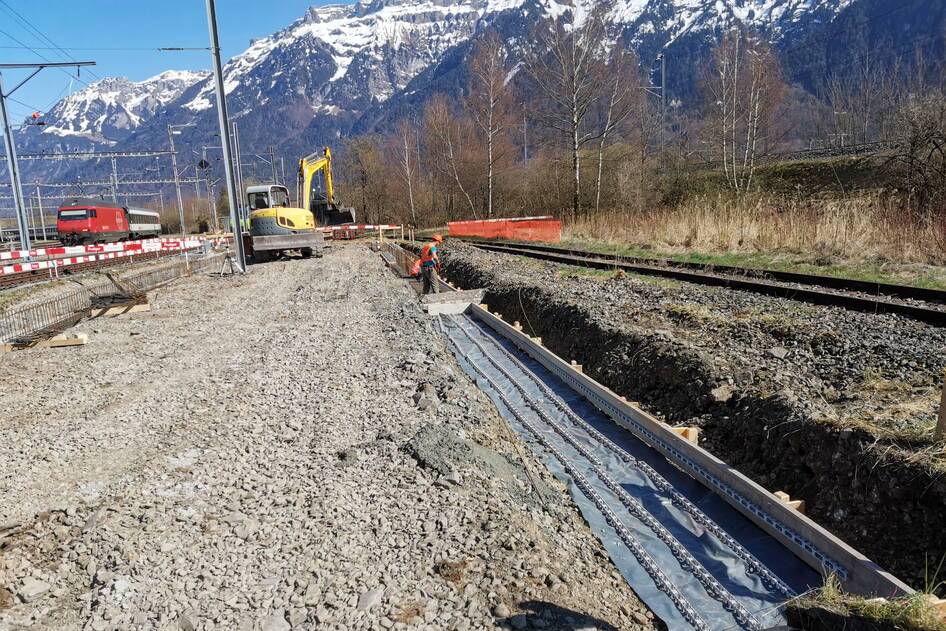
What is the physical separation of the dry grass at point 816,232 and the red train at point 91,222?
32672 millimetres

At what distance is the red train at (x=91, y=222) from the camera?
115 ft

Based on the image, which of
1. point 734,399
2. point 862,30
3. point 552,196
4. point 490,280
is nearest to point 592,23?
point 552,196

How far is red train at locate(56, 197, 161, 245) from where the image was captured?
115 ft

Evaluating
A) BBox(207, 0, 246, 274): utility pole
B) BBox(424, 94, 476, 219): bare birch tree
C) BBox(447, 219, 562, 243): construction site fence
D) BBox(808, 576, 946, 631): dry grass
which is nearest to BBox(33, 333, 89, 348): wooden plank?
BBox(207, 0, 246, 274): utility pole

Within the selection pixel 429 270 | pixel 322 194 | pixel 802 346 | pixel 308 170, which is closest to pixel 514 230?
pixel 308 170

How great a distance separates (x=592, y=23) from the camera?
2450cm

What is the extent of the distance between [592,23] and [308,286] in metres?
17.7

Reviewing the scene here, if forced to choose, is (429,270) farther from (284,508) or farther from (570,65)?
(570,65)

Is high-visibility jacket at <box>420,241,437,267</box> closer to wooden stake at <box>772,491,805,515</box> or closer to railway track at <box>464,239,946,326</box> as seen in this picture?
railway track at <box>464,239,946,326</box>

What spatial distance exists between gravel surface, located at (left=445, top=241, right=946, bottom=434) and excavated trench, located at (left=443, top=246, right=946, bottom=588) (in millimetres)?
155

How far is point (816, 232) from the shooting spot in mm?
12844

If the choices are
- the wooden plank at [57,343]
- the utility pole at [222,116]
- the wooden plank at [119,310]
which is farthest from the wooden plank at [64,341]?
the utility pole at [222,116]

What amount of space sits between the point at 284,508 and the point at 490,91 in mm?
32829

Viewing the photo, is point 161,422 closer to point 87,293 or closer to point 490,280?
point 490,280
